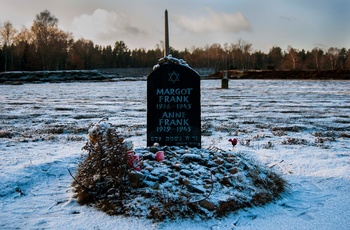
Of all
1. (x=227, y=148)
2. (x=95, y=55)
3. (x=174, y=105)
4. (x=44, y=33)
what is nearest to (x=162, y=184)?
(x=174, y=105)

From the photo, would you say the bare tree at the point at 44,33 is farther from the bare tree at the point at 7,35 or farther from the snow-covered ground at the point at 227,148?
the snow-covered ground at the point at 227,148

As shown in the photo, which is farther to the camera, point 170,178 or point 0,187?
point 0,187

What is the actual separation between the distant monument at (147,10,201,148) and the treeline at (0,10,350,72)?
210 ft

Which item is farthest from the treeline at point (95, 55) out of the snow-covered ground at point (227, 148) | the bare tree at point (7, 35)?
the snow-covered ground at point (227, 148)

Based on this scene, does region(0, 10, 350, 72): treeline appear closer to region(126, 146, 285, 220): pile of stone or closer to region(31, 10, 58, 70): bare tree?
region(31, 10, 58, 70): bare tree

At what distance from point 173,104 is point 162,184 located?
68.9 inches

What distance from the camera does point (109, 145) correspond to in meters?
4.09

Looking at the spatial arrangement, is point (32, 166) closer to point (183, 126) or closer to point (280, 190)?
point (183, 126)

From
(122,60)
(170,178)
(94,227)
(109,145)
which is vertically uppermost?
(122,60)

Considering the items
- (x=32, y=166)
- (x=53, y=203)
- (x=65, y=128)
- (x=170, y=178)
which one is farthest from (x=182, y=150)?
(x=65, y=128)

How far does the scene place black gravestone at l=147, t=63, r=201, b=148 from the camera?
5441 millimetres

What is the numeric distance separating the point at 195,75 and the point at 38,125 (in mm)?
6390

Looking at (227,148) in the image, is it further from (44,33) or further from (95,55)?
(95,55)

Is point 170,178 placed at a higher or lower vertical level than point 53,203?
higher
